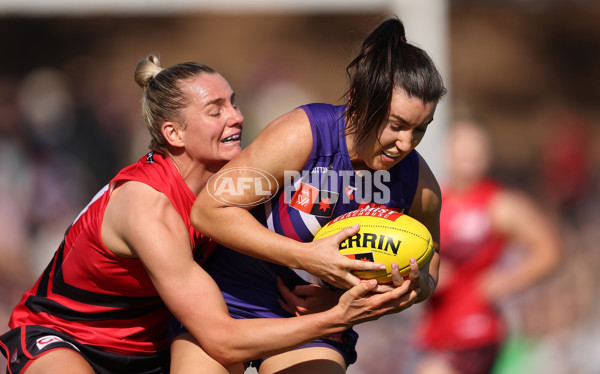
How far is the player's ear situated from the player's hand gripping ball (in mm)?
862

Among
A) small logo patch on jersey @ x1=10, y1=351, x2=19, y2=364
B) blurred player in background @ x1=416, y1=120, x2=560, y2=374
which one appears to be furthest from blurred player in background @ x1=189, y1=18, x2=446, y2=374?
blurred player in background @ x1=416, y1=120, x2=560, y2=374

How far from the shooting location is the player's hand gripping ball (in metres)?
3.09

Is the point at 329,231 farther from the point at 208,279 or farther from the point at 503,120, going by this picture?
the point at 503,120

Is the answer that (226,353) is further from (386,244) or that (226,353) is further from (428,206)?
(428,206)

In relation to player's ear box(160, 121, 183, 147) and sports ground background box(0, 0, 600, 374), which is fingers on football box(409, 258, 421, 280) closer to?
player's ear box(160, 121, 183, 147)

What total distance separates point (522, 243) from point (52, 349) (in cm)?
421

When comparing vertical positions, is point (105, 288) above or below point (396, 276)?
below

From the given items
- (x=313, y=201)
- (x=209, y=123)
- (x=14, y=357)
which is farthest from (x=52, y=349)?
(x=313, y=201)

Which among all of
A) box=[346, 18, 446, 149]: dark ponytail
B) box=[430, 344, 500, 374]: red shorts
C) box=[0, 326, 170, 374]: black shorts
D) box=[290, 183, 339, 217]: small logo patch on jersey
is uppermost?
box=[346, 18, 446, 149]: dark ponytail

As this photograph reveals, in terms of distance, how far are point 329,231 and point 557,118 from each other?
9970 mm

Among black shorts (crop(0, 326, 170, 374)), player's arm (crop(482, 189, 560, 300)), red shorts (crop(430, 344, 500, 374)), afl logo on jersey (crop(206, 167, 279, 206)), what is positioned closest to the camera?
afl logo on jersey (crop(206, 167, 279, 206))

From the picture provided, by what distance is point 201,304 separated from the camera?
127 inches

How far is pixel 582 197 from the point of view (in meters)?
9.77

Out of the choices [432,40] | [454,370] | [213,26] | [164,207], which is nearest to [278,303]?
[164,207]
